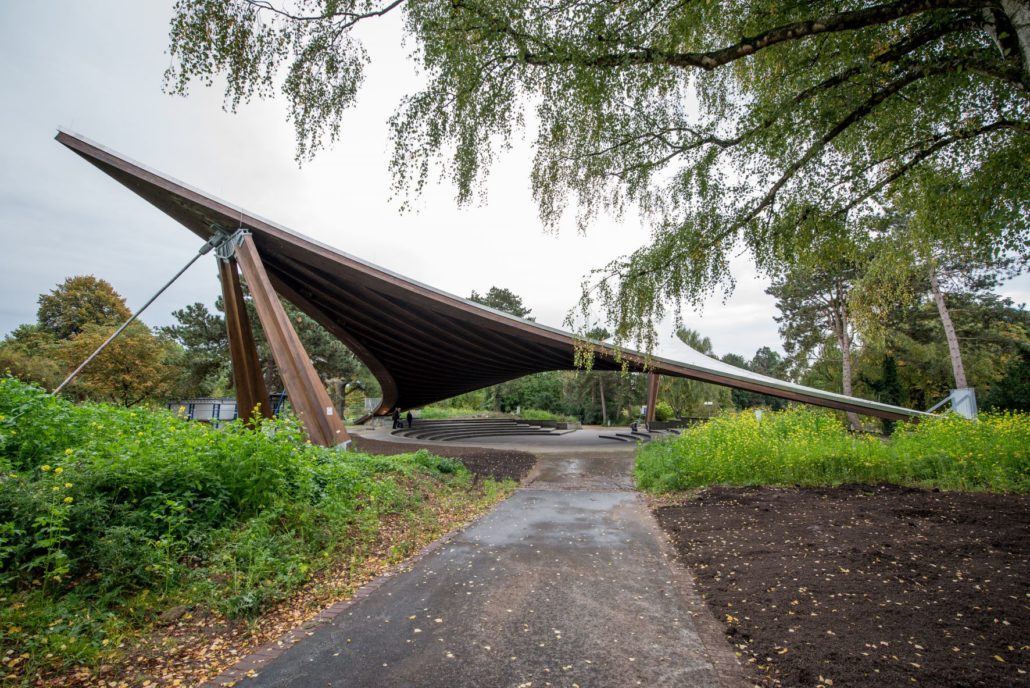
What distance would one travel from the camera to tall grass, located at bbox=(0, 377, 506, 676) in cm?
253

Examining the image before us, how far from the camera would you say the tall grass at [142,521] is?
253 centimetres

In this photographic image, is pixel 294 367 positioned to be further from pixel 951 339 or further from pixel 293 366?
pixel 951 339

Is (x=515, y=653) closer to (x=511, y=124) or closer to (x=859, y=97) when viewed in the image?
(x=511, y=124)

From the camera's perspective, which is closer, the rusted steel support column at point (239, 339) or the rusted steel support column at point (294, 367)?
the rusted steel support column at point (294, 367)

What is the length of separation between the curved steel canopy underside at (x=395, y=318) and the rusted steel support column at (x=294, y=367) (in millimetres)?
996

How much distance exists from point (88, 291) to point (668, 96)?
124ft

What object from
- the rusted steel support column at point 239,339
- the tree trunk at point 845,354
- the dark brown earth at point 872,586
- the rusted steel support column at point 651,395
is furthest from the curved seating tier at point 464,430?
the dark brown earth at point 872,586

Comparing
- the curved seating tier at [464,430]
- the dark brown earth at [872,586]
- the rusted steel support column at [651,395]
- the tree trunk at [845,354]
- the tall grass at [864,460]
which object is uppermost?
the tree trunk at [845,354]

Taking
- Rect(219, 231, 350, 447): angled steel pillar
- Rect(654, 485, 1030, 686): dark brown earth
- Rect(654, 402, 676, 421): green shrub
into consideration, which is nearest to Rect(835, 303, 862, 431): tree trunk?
Rect(654, 402, 676, 421): green shrub

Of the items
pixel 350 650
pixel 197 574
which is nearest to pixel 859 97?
pixel 350 650

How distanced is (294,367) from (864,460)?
29.8 ft

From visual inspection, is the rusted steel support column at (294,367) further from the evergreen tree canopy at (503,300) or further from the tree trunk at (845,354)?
the evergreen tree canopy at (503,300)

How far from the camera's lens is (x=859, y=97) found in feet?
12.3

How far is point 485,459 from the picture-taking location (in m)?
10.4
